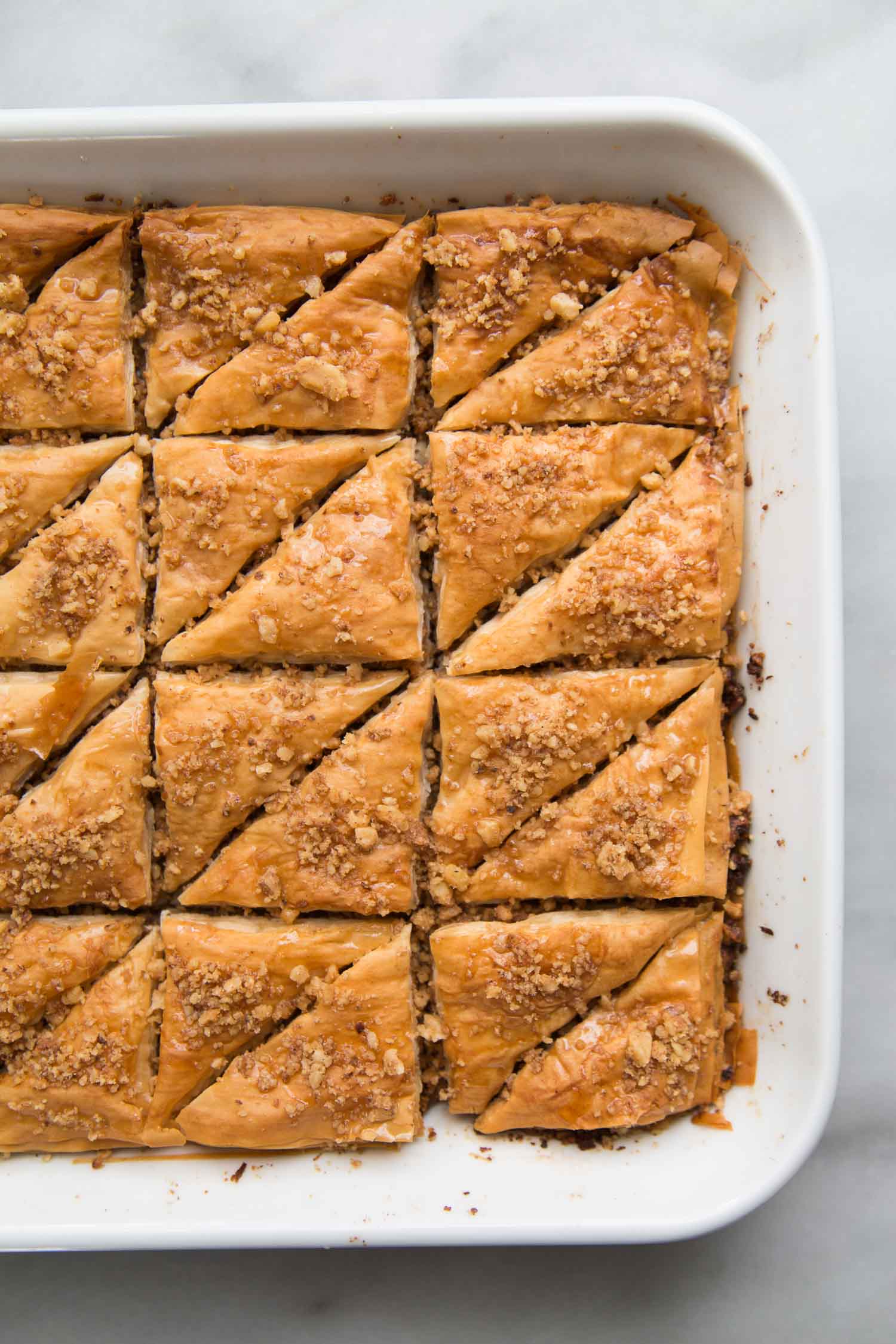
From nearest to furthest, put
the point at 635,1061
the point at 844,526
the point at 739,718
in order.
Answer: the point at 635,1061
the point at 739,718
the point at 844,526

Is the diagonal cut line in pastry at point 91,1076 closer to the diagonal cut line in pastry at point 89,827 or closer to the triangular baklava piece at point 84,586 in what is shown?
the diagonal cut line in pastry at point 89,827

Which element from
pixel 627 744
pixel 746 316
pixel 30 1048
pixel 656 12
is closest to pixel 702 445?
pixel 746 316

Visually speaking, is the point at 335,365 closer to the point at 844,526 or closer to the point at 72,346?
the point at 72,346

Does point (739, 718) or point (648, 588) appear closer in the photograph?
point (648, 588)

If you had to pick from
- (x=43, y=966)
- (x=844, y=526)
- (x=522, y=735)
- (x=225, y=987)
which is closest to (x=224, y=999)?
(x=225, y=987)

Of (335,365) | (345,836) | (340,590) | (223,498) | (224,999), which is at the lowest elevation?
(224,999)

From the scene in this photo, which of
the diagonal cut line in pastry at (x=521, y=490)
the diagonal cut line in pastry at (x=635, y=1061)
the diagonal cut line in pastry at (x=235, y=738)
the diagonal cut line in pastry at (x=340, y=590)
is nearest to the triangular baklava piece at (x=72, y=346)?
the diagonal cut line in pastry at (x=340, y=590)
